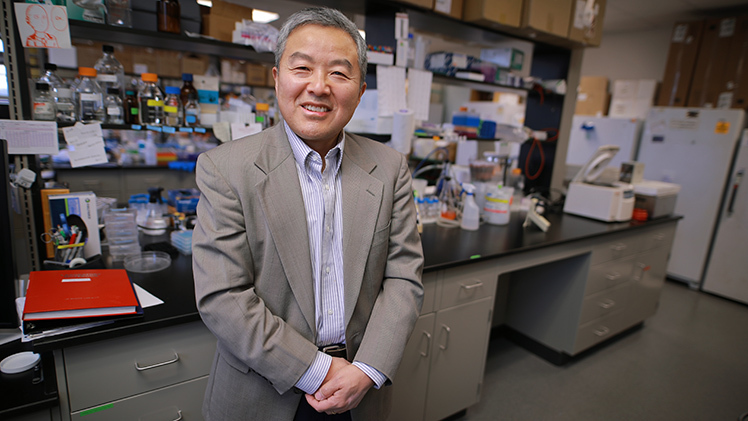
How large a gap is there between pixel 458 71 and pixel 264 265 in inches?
72.9

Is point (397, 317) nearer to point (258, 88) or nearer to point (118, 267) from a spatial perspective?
point (118, 267)

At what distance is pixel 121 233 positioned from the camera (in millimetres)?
1543

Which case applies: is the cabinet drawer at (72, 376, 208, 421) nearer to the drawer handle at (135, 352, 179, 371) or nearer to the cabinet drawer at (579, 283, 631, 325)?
the drawer handle at (135, 352, 179, 371)

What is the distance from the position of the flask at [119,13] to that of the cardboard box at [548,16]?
1.97 metres

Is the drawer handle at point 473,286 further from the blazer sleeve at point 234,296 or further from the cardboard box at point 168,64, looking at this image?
the cardboard box at point 168,64

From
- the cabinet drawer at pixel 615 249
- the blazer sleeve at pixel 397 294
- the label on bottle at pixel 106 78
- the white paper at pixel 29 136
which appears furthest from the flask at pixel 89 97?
the cabinet drawer at pixel 615 249

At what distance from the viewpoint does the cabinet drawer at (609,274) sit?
8.01 feet

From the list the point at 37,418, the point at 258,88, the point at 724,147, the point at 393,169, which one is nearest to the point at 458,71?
the point at 393,169

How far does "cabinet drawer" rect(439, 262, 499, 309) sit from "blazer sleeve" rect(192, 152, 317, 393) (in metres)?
0.90

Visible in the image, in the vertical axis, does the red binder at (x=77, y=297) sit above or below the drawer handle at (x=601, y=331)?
above

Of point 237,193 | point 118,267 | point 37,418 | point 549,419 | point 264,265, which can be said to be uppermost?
point 237,193

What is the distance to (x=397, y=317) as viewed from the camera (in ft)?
→ 3.48

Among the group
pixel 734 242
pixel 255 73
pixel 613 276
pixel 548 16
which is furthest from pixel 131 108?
pixel 734 242

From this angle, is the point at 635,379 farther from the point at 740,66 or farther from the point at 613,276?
the point at 740,66
